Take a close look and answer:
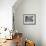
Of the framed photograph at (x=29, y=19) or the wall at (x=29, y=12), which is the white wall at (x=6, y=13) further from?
the framed photograph at (x=29, y=19)

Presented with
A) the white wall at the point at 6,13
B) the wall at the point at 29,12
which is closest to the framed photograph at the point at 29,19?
the wall at the point at 29,12

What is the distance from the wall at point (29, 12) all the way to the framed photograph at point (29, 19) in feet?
0.48

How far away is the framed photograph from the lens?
213 inches

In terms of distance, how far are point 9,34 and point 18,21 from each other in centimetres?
143

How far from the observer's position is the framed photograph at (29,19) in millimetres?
5402

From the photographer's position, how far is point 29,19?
5402mm

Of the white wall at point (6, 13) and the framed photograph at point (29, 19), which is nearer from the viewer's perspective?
the white wall at point (6, 13)

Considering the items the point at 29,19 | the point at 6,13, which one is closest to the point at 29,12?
the point at 29,19

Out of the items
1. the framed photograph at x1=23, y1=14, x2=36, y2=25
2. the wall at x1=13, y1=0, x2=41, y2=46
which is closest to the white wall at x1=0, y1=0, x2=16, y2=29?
the wall at x1=13, y1=0, x2=41, y2=46

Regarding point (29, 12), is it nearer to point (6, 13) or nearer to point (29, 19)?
point (29, 19)

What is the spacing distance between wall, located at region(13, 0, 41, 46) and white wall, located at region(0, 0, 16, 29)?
106 cm

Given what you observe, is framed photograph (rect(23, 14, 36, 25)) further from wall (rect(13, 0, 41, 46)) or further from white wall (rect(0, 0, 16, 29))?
white wall (rect(0, 0, 16, 29))

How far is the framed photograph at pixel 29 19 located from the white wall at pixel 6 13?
1.17 m

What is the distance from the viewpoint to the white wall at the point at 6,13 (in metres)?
4.39
